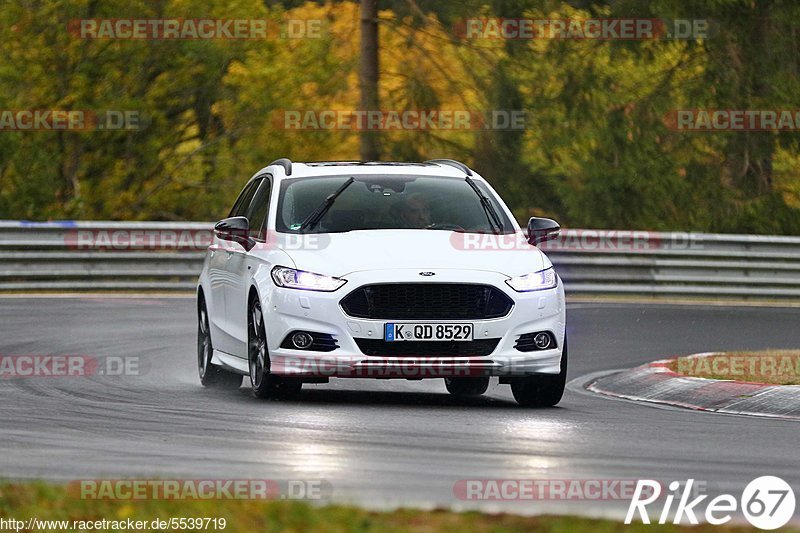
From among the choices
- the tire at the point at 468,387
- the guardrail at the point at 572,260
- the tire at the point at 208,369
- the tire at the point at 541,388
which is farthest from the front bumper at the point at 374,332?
the guardrail at the point at 572,260

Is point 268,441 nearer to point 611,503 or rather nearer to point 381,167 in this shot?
point 611,503

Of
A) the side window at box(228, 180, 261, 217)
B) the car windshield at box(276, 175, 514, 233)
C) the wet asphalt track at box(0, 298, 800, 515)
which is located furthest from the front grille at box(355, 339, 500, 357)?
the side window at box(228, 180, 261, 217)

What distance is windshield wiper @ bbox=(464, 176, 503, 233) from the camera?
13.7 m

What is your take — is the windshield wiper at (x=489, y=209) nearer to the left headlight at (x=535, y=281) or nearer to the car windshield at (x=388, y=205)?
the car windshield at (x=388, y=205)

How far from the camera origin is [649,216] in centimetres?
4094

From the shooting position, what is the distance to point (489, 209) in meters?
14.0

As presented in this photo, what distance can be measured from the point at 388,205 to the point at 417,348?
1.55 meters

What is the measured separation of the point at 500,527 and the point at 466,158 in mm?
31309

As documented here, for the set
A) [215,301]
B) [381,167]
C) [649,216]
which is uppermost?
[381,167]

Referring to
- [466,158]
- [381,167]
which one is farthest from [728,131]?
[381,167]

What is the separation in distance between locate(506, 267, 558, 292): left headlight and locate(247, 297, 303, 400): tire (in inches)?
66.7

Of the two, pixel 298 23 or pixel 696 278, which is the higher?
pixel 298 23

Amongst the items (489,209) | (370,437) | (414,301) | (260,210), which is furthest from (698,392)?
(370,437)

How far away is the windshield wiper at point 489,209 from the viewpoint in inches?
540
